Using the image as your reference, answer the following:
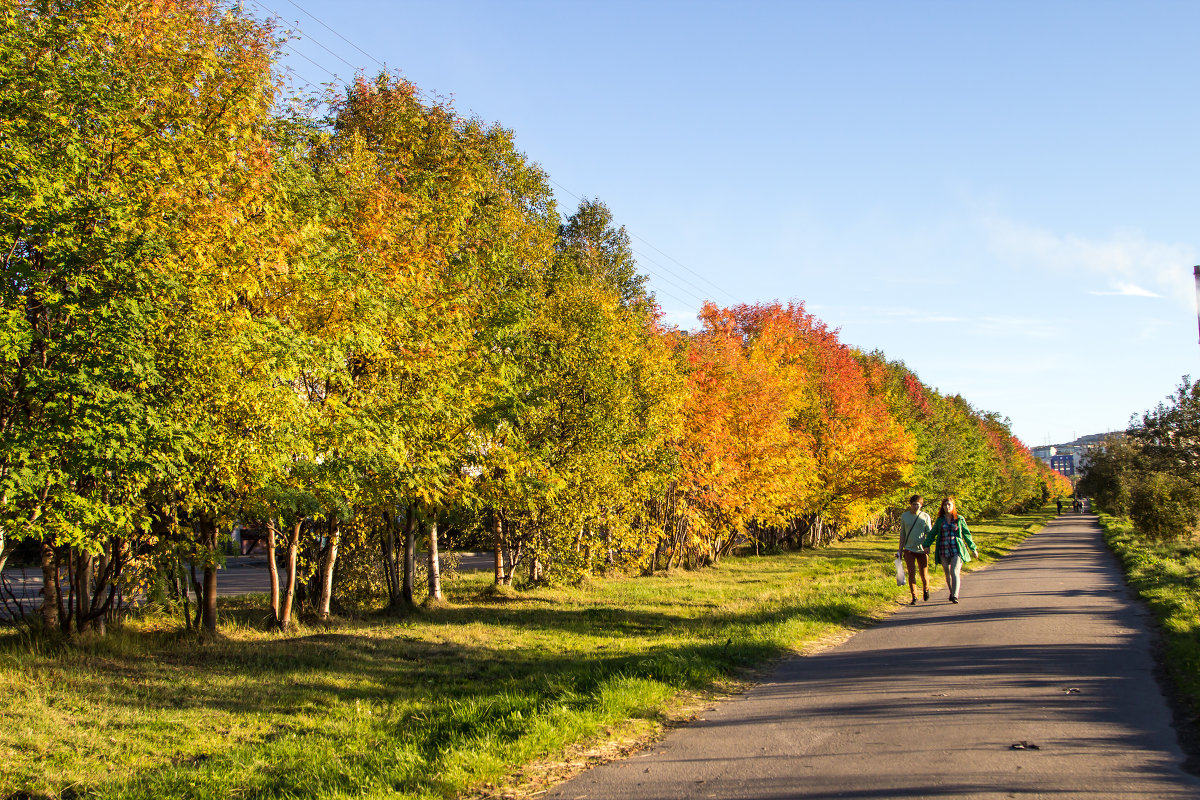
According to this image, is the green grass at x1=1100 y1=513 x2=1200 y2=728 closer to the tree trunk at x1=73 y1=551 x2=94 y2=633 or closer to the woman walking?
the woman walking

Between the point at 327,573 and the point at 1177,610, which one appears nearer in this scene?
the point at 1177,610

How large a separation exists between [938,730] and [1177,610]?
8.12 m

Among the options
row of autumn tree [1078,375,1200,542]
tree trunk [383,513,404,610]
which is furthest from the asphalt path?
row of autumn tree [1078,375,1200,542]

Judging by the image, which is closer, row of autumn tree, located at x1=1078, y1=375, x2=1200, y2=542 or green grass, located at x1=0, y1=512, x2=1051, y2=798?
green grass, located at x1=0, y1=512, x2=1051, y2=798

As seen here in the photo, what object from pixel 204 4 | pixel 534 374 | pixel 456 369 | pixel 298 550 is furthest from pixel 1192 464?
pixel 204 4

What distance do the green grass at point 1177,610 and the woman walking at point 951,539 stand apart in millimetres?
2657

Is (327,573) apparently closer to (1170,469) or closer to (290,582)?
(290,582)

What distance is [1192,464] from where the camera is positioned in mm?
31328

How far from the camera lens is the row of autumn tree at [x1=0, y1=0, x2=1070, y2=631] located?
8633 millimetres

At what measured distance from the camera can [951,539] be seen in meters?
13.0

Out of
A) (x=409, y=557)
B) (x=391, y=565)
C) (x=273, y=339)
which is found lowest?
(x=391, y=565)

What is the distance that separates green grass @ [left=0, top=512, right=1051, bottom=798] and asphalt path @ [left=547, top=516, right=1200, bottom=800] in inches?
25.3

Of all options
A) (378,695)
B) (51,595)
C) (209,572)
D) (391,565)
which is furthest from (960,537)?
(51,595)

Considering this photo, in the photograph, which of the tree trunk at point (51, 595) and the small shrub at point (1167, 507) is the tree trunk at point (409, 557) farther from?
the small shrub at point (1167, 507)
